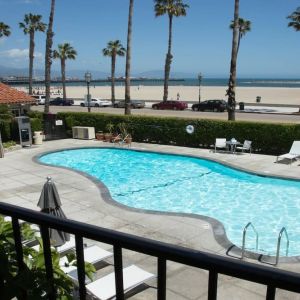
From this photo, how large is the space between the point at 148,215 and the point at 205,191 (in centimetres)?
499

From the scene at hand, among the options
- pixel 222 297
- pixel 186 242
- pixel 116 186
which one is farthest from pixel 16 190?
pixel 222 297

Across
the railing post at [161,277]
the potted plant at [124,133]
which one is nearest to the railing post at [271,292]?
the railing post at [161,277]

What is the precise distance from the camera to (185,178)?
17688mm

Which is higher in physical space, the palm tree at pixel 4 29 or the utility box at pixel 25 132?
the palm tree at pixel 4 29

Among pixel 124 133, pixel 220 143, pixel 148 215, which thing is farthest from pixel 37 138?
pixel 148 215

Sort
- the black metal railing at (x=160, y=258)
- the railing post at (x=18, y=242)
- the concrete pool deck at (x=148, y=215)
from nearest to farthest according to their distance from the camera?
the black metal railing at (x=160, y=258)
the railing post at (x=18, y=242)
the concrete pool deck at (x=148, y=215)

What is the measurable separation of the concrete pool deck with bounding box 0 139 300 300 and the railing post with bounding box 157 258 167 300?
202 inches

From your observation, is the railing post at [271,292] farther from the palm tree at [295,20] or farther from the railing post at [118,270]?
the palm tree at [295,20]

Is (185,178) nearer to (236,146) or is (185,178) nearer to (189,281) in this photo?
(236,146)

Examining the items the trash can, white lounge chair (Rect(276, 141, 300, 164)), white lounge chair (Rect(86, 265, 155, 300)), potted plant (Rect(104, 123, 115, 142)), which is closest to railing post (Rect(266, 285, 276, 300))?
white lounge chair (Rect(86, 265, 155, 300))

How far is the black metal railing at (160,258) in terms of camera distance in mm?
1527

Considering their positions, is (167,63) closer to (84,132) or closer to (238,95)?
(84,132)

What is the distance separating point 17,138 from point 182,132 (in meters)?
11.4

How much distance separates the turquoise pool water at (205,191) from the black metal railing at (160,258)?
28.8ft
